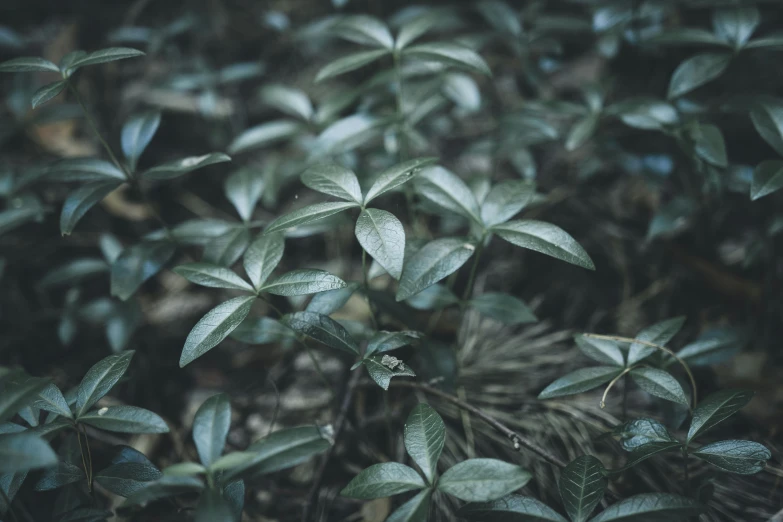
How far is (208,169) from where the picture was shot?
2.26 metres

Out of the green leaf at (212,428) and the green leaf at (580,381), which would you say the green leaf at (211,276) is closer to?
the green leaf at (212,428)

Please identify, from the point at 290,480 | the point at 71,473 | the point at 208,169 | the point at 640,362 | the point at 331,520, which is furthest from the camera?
the point at 208,169

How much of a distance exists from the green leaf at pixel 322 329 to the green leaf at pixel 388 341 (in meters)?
0.03

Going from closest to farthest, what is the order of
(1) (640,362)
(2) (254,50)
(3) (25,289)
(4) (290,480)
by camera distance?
(1) (640,362) < (4) (290,480) < (3) (25,289) < (2) (254,50)

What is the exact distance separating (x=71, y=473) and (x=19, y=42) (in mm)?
1588

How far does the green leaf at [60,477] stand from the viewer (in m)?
1.10

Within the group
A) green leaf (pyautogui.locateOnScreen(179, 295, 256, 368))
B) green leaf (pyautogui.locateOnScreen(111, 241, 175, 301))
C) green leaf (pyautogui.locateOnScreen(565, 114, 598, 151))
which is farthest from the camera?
green leaf (pyautogui.locateOnScreen(565, 114, 598, 151))

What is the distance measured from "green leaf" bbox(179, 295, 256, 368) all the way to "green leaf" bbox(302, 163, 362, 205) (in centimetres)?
28

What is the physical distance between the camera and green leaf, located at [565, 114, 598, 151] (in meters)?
1.62

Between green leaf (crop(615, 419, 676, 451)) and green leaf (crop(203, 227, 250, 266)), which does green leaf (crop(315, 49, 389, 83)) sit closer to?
green leaf (crop(203, 227, 250, 266))

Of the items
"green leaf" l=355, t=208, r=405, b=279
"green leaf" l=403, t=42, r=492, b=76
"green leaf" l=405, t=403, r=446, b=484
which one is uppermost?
"green leaf" l=403, t=42, r=492, b=76

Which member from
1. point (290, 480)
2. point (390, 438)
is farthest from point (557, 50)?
point (290, 480)

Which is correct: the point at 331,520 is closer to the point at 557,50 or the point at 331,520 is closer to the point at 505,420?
the point at 505,420

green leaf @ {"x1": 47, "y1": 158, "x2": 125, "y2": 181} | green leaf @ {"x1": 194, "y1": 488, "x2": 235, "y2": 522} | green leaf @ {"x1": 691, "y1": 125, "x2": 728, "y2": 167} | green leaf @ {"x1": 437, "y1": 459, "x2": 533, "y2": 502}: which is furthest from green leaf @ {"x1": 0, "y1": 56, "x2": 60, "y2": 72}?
green leaf @ {"x1": 691, "y1": 125, "x2": 728, "y2": 167}
